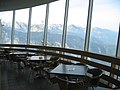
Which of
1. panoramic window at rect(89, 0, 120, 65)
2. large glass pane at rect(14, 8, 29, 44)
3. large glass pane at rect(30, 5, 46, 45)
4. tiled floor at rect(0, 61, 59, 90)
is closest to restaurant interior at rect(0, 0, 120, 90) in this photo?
tiled floor at rect(0, 61, 59, 90)

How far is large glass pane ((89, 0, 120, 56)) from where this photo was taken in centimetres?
607

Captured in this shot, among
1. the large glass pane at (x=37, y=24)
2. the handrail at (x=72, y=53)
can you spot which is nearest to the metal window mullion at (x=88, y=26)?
the handrail at (x=72, y=53)

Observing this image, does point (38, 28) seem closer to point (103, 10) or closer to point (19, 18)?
point (19, 18)

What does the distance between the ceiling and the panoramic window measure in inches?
139

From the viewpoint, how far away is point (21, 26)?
11938mm

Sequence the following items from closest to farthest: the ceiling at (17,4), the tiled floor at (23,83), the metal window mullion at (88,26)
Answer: the tiled floor at (23,83) → the metal window mullion at (88,26) → the ceiling at (17,4)

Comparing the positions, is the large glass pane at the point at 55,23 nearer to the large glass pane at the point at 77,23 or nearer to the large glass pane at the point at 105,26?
the large glass pane at the point at 77,23

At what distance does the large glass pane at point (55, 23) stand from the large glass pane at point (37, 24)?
60 centimetres

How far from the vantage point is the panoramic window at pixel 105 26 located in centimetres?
607

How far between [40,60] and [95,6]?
2622 millimetres

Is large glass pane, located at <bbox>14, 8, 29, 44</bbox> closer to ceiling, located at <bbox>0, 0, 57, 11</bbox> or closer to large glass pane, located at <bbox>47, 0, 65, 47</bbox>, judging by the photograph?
ceiling, located at <bbox>0, 0, 57, 11</bbox>

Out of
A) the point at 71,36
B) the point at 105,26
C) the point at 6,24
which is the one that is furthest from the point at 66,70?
the point at 6,24

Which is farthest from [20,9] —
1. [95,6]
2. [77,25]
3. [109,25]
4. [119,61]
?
[119,61]

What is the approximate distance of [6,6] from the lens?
12062 mm
